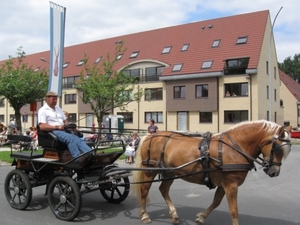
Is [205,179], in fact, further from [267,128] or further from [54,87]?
[54,87]

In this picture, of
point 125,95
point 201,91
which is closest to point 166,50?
point 201,91

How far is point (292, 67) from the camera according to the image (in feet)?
255

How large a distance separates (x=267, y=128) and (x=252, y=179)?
5501mm

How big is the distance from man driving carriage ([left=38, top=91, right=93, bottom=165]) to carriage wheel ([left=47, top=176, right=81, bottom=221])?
1.39ft

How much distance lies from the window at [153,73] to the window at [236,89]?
738 cm

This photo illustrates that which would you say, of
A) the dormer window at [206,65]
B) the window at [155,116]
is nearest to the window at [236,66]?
the dormer window at [206,65]

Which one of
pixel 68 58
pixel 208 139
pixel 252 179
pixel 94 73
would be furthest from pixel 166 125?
pixel 208 139

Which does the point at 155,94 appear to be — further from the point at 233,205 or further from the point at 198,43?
the point at 233,205

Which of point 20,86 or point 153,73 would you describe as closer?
point 20,86

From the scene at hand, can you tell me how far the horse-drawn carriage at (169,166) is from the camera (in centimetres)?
471

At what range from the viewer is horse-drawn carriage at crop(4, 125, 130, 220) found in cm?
571

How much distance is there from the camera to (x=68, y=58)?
45.4 m

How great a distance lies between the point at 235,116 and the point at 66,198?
26.9 m

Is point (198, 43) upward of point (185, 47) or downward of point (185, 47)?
upward
